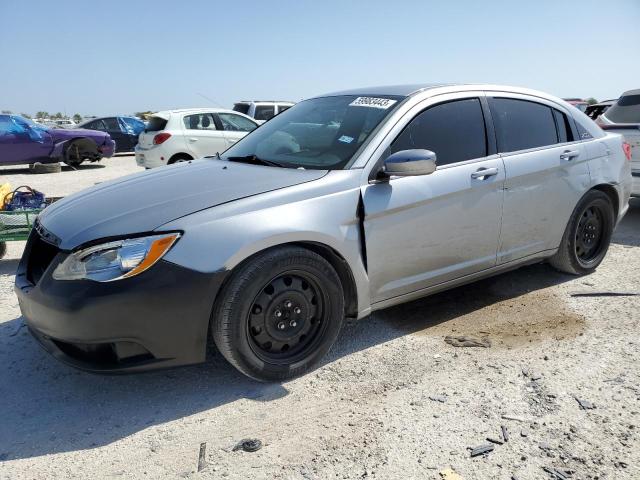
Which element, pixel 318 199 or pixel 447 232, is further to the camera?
pixel 447 232

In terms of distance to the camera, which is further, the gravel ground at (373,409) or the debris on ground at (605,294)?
the debris on ground at (605,294)

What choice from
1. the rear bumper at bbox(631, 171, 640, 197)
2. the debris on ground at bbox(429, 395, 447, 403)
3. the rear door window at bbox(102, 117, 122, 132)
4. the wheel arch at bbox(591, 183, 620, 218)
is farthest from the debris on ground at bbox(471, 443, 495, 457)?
the rear door window at bbox(102, 117, 122, 132)

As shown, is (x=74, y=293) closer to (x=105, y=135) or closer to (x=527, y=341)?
(x=527, y=341)

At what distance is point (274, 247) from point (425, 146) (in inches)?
51.1

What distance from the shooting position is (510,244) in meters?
3.97

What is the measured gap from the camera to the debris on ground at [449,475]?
2.29 meters

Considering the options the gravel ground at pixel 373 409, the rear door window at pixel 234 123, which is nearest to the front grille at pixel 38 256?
the gravel ground at pixel 373 409

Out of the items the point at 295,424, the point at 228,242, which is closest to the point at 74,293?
the point at 228,242

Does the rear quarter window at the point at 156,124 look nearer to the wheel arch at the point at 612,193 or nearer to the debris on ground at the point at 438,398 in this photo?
the wheel arch at the point at 612,193

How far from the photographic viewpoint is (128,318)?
2.57 meters

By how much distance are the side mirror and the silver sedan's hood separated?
406 mm

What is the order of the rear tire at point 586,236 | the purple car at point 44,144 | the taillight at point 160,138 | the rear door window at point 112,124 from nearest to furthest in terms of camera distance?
the rear tire at point 586,236 < the taillight at point 160,138 < the purple car at point 44,144 < the rear door window at point 112,124

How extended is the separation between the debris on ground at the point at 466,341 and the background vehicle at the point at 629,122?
13.3 ft

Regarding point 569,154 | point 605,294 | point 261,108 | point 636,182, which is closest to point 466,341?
point 605,294
